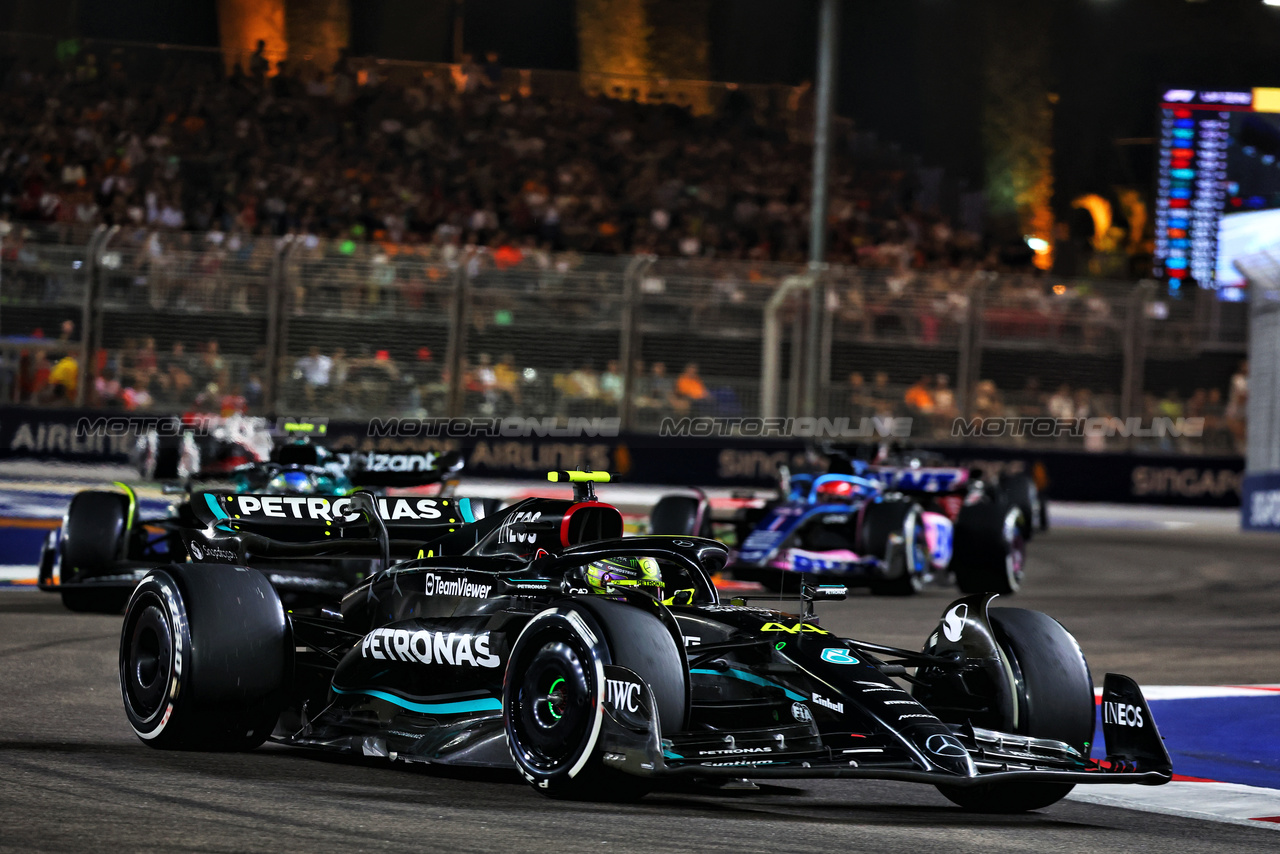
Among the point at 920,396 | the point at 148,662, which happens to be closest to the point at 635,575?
the point at 148,662

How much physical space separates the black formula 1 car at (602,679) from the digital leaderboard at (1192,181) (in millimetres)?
22029

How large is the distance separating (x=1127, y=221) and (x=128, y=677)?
96.2 ft

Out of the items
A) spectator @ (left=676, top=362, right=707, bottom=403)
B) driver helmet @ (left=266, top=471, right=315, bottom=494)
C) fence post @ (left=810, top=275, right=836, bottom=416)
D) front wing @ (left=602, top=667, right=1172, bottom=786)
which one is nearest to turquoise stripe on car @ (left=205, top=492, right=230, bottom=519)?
front wing @ (left=602, top=667, right=1172, bottom=786)

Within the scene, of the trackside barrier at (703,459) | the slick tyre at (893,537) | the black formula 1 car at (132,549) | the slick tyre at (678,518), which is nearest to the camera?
the black formula 1 car at (132,549)

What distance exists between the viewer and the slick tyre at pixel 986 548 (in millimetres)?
15430

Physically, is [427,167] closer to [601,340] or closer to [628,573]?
[601,340]

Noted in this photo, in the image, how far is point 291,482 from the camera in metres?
13.3

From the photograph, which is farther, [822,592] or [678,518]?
[678,518]

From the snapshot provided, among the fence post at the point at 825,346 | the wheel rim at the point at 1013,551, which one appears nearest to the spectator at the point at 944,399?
the fence post at the point at 825,346

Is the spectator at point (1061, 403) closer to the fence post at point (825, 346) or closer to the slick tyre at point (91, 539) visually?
the fence post at point (825, 346)

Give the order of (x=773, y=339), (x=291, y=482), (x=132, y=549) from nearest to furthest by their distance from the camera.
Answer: (x=132, y=549)
(x=291, y=482)
(x=773, y=339)

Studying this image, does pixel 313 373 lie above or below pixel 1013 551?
above

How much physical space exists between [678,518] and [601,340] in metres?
10.3

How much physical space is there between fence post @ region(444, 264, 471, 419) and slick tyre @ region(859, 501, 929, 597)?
1048 centimetres
